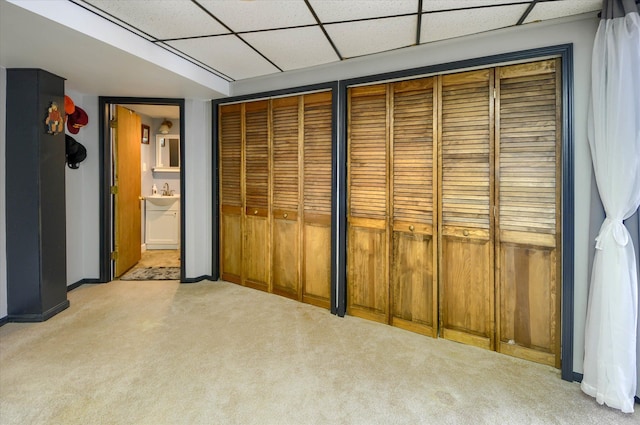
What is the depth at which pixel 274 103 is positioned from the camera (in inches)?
142

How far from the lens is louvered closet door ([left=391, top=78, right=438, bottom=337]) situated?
→ 276 cm

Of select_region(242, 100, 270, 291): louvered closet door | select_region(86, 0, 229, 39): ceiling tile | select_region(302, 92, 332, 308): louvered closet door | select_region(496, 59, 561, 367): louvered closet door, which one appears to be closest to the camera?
select_region(86, 0, 229, 39): ceiling tile

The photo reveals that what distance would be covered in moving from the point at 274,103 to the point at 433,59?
1630mm

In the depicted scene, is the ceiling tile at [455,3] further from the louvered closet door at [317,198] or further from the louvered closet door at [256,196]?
the louvered closet door at [256,196]

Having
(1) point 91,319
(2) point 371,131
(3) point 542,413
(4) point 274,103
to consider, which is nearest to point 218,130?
(4) point 274,103

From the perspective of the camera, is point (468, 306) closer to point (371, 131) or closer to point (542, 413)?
point (542, 413)

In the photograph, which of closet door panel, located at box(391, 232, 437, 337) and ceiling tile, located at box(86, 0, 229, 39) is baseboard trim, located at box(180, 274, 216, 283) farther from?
ceiling tile, located at box(86, 0, 229, 39)

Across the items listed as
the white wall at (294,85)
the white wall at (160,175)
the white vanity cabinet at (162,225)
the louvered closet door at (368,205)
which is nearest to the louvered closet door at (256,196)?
the white wall at (294,85)

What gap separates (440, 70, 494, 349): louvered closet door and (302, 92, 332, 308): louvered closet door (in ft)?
3.51

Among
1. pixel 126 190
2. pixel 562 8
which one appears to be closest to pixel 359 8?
pixel 562 8

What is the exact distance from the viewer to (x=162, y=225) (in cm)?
598

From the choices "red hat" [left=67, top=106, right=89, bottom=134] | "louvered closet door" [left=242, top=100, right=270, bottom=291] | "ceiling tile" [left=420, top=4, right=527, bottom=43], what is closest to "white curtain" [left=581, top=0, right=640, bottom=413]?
"ceiling tile" [left=420, top=4, right=527, bottom=43]

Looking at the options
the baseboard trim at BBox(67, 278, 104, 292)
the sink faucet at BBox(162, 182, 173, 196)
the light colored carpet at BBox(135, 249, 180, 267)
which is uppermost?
the sink faucet at BBox(162, 182, 173, 196)

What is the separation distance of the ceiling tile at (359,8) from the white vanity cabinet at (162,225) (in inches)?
182
